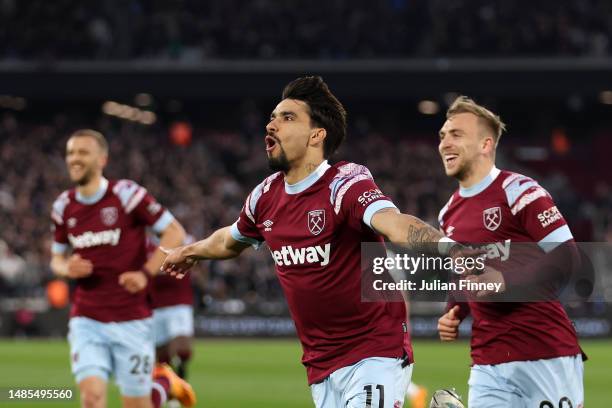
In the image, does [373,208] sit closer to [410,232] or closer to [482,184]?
[410,232]

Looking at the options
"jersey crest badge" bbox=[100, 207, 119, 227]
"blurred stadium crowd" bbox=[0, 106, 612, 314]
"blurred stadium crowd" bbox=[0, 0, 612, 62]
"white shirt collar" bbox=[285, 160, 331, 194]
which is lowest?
"white shirt collar" bbox=[285, 160, 331, 194]

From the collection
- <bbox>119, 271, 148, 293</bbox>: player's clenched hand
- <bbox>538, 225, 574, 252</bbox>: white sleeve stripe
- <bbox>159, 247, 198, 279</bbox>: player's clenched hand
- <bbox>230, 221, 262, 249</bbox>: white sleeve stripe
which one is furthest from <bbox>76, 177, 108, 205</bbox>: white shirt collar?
<bbox>538, 225, 574, 252</bbox>: white sleeve stripe

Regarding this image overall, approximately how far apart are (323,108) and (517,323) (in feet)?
5.38

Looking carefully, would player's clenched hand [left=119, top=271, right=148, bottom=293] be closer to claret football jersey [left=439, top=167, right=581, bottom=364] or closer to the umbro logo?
the umbro logo

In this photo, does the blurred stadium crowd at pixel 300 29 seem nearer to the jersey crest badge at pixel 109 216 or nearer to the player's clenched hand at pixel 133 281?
the jersey crest badge at pixel 109 216

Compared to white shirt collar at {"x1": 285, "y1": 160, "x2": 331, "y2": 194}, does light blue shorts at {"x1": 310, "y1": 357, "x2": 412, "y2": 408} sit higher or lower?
lower

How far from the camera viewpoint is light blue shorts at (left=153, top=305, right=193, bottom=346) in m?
13.2

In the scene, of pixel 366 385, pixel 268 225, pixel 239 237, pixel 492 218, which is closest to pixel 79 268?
pixel 239 237

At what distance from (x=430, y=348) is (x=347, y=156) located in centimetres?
1139

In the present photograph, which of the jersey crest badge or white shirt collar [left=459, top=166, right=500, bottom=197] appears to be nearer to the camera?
white shirt collar [left=459, top=166, right=500, bottom=197]

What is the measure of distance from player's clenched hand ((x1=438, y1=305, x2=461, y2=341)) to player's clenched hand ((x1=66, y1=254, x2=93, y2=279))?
3.38 m

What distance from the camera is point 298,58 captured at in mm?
33938

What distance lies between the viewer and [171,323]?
43.3 ft

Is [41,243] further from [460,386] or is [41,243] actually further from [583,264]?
[583,264]
